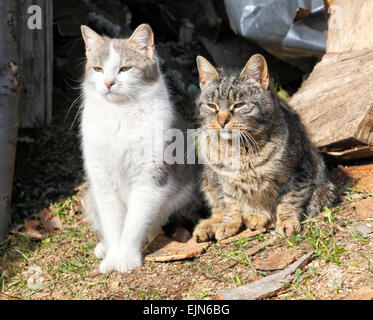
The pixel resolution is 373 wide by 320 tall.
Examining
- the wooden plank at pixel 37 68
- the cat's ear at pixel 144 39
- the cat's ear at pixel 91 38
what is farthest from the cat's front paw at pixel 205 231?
the wooden plank at pixel 37 68

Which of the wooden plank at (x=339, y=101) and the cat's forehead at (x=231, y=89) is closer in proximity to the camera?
the cat's forehead at (x=231, y=89)

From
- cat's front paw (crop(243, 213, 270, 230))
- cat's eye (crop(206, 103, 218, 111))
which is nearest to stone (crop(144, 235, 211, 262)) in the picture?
cat's front paw (crop(243, 213, 270, 230))

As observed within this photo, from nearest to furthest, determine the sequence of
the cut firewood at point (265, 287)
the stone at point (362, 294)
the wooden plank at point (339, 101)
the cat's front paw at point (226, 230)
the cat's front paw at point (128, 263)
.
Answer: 1. the stone at point (362, 294)
2. the cut firewood at point (265, 287)
3. the cat's front paw at point (128, 263)
4. the cat's front paw at point (226, 230)
5. the wooden plank at point (339, 101)

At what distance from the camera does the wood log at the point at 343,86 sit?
130 inches

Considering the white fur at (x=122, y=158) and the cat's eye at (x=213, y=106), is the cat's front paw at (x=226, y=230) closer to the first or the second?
the white fur at (x=122, y=158)

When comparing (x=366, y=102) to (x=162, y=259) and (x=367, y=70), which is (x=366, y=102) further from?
(x=162, y=259)

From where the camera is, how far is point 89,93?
320 cm

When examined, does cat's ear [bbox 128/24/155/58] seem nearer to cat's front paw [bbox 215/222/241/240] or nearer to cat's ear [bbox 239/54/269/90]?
cat's ear [bbox 239/54/269/90]

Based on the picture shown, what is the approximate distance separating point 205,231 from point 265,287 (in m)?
0.82

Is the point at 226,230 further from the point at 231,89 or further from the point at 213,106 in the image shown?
the point at 231,89

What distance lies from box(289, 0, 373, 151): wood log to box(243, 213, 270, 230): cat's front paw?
86 centimetres

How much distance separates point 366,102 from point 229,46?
238cm

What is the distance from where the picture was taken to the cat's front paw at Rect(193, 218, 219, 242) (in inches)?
125

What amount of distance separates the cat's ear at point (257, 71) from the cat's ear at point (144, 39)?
28.1 inches
